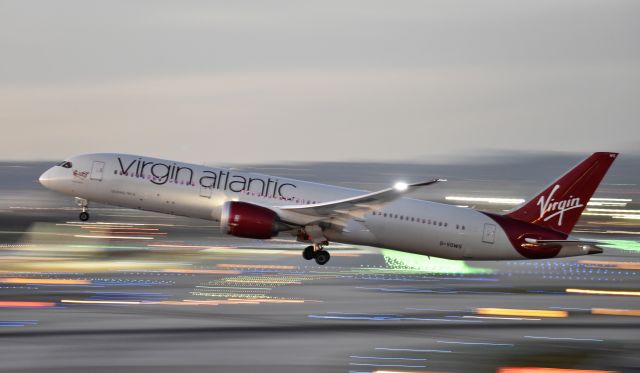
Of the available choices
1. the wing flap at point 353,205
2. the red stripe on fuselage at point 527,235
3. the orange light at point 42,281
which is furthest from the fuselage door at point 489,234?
the orange light at point 42,281

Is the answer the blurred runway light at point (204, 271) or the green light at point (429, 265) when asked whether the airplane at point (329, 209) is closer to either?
the blurred runway light at point (204, 271)

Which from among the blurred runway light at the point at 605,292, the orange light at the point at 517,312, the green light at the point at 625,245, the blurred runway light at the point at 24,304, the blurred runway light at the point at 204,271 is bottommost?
the blurred runway light at the point at 24,304

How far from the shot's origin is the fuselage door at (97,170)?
4859 cm

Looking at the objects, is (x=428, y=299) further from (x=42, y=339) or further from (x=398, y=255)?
(x=398, y=255)

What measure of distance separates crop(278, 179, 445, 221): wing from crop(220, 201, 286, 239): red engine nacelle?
1413 millimetres

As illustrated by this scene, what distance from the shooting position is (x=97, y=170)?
160 feet

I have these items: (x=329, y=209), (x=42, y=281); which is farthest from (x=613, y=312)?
(x=42, y=281)

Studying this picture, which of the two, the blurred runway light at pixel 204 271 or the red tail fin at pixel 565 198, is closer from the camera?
the red tail fin at pixel 565 198

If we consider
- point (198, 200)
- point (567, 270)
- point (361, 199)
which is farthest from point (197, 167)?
point (567, 270)

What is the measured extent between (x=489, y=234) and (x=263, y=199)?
38.5 feet

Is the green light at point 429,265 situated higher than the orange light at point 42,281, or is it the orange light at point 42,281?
the green light at point 429,265

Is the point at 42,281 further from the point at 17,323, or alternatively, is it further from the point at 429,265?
the point at 429,265

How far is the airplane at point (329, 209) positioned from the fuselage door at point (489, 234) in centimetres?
5

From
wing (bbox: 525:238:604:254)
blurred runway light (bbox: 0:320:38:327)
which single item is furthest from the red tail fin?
blurred runway light (bbox: 0:320:38:327)
